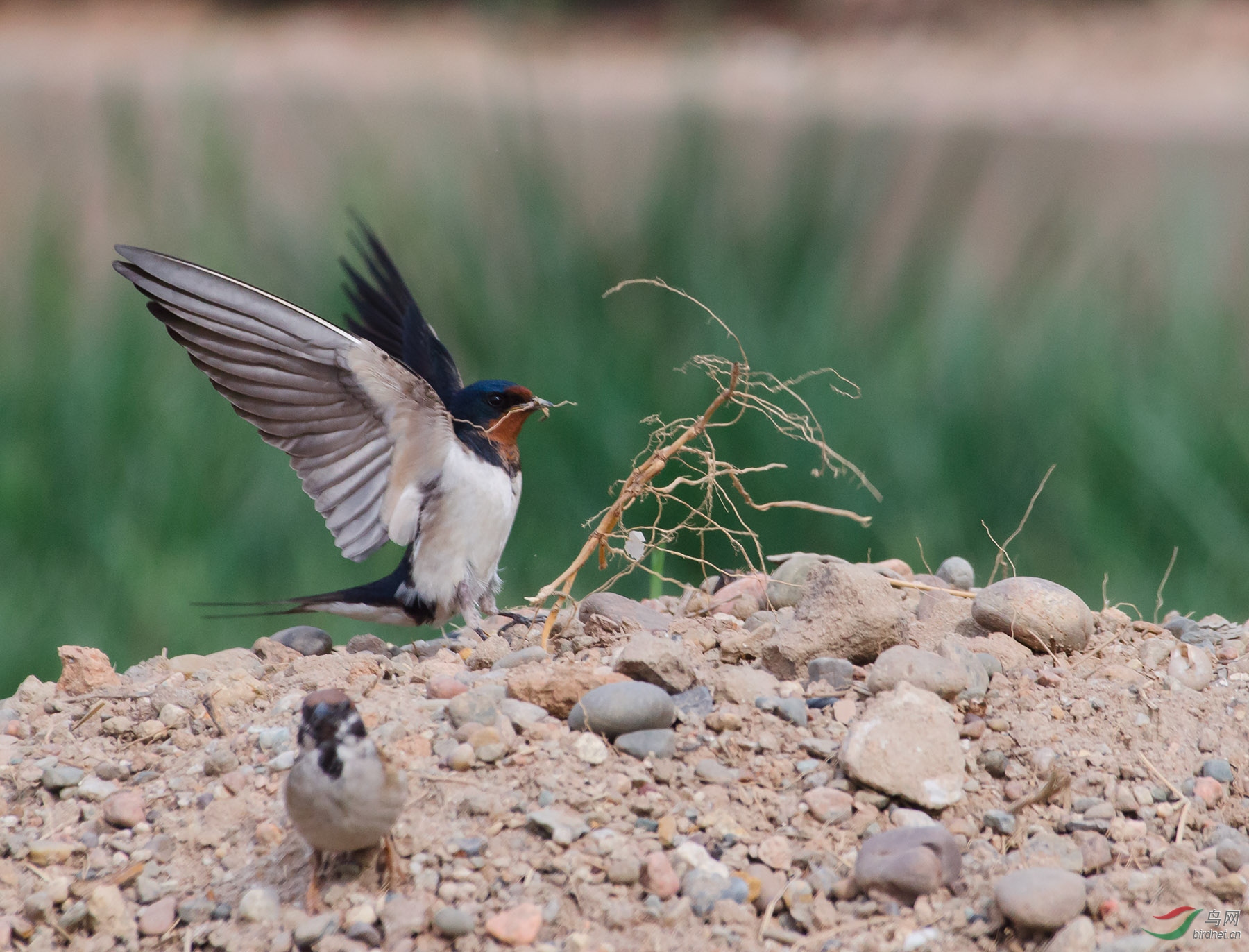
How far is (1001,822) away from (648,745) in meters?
0.45

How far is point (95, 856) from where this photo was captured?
1.65m

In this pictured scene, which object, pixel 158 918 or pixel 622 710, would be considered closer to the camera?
pixel 158 918

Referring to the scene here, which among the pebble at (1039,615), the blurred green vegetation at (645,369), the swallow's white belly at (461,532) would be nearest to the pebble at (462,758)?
the pebble at (1039,615)

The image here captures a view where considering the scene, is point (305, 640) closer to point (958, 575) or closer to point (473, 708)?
point (473, 708)

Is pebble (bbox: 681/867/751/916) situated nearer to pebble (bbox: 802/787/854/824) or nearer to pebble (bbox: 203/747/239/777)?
pebble (bbox: 802/787/854/824)

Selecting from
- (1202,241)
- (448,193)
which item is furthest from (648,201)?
(1202,241)

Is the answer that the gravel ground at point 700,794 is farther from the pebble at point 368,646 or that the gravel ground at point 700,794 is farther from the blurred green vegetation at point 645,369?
the blurred green vegetation at point 645,369

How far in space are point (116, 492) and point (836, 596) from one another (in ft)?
9.11

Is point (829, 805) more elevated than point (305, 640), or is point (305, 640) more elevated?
point (829, 805)

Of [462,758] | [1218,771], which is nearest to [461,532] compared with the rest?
[462,758]

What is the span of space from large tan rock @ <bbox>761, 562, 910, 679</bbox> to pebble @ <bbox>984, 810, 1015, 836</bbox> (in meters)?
0.36

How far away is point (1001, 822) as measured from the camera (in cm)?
161

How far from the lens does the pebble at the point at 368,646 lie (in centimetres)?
234

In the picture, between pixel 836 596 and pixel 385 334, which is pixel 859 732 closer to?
pixel 836 596
